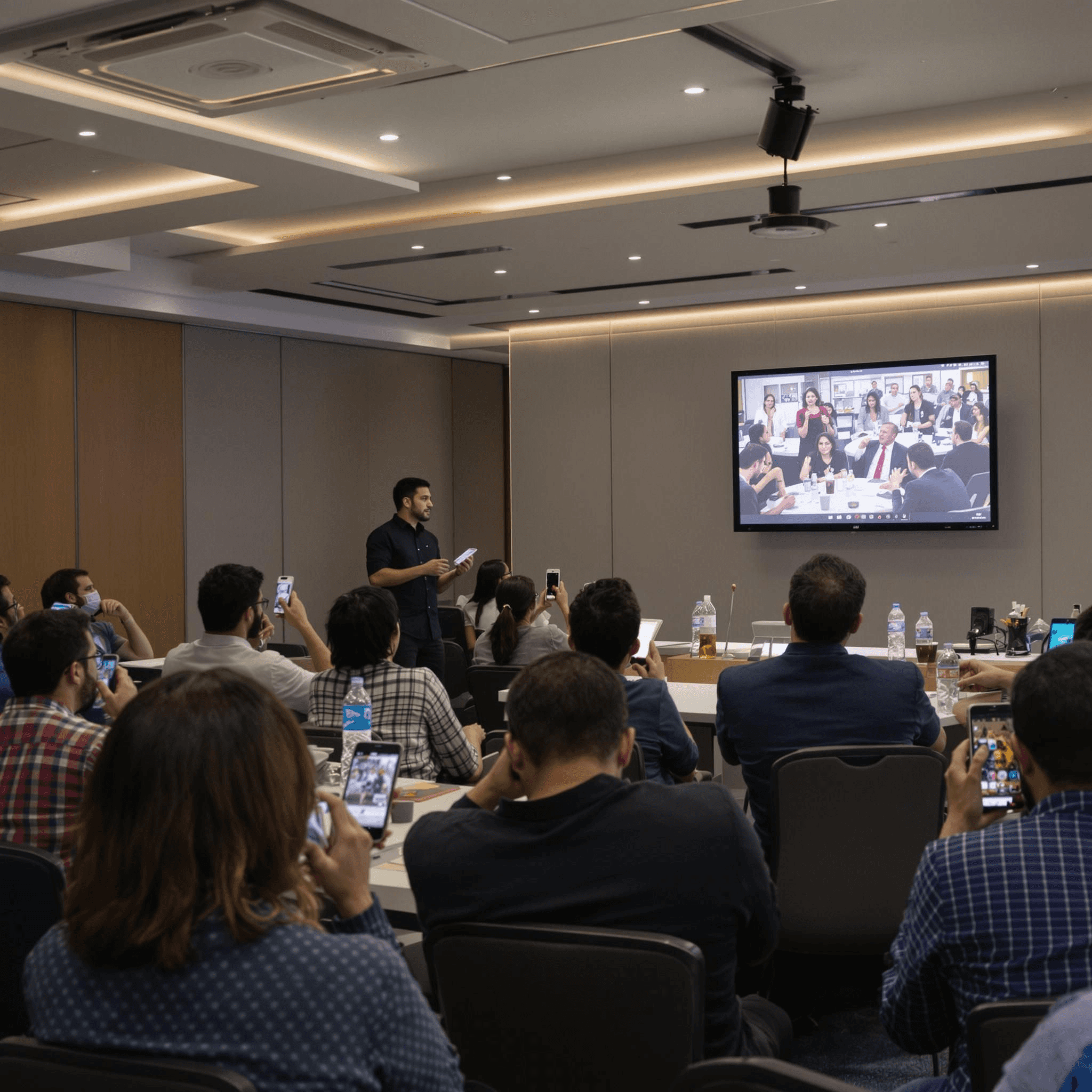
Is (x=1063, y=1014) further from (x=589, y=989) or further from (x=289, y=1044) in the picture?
(x=589, y=989)

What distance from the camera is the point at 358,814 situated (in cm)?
263

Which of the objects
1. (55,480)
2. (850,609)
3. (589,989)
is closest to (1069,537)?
(850,609)

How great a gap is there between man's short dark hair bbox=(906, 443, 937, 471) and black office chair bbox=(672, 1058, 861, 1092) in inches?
326

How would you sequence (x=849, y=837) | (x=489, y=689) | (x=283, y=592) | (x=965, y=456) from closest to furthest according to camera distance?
(x=849, y=837) → (x=283, y=592) → (x=489, y=689) → (x=965, y=456)

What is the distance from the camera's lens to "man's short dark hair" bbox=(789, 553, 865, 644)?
11.6 feet

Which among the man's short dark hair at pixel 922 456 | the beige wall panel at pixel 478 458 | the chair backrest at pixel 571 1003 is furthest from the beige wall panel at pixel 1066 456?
the chair backrest at pixel 571 1003

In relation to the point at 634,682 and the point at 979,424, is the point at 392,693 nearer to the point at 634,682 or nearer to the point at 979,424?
the point at 634,682

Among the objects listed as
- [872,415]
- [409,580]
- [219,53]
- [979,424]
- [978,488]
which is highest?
[219,53]

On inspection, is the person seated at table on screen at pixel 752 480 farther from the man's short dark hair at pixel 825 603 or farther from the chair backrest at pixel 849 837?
the chair backrest at pixel 849 837

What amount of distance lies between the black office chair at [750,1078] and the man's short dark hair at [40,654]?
1928 millimetres

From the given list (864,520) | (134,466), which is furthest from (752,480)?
(134,466)

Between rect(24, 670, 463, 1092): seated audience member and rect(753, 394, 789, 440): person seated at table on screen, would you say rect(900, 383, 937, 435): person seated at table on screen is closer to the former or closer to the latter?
rect(753, 394, 789, 440): person seated at table on screen

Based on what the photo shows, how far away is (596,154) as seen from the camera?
6723 millimetres

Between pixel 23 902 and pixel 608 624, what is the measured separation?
171cm
